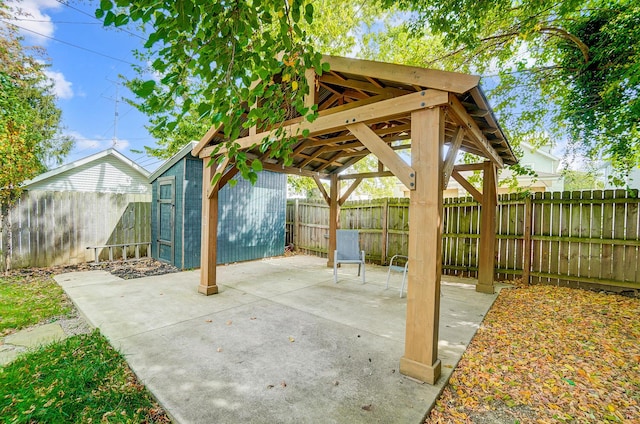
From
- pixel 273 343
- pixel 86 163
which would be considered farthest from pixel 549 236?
pixel 86 163

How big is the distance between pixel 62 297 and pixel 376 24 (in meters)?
10.4

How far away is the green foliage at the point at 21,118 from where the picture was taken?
16.2ft

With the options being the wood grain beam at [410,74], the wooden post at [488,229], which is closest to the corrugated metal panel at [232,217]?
the wood grain beam at [410,74]

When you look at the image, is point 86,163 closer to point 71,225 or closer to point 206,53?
point 71,225

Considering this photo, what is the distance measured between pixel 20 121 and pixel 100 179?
6.26 m

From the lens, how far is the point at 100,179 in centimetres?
1092

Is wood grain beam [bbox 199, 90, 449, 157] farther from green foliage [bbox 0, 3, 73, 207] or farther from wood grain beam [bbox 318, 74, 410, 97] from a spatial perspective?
green foliage [bbox 0, 3, 73, 207]

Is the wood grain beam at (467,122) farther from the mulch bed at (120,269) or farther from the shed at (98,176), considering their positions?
the shed at (98,176)

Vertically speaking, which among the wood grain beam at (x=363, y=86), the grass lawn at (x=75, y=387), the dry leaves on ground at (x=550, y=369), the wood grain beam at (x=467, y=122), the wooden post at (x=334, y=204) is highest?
the wood grain beam at (x=363, y=86)

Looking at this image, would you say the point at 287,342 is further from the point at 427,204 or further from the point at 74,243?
the point at 74,243

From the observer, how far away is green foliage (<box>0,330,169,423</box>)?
1714 mm

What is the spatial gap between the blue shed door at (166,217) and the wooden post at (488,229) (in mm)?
6286

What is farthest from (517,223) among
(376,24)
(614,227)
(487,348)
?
(376,24)

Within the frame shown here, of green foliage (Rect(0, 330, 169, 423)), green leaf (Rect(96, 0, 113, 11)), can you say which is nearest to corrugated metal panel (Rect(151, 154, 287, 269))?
green foliage (Rect(0, 330, 169, 423))
